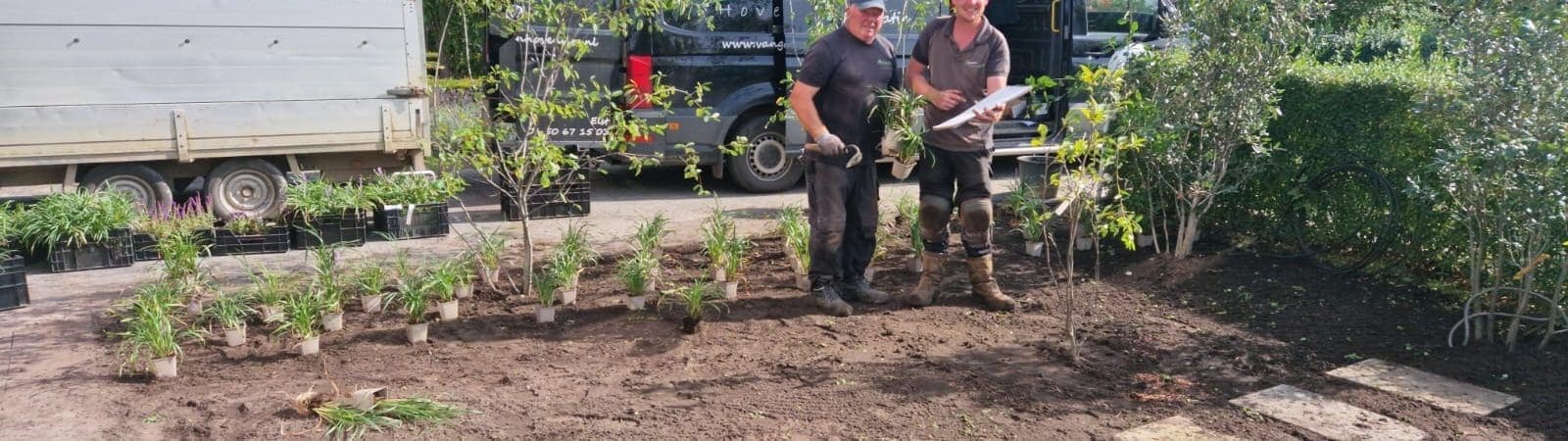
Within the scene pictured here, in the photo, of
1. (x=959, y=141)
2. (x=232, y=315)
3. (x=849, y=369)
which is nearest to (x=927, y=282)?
(x=959, y=141)

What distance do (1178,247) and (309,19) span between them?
5920 millimetres

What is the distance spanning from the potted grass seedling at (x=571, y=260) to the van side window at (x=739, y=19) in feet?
10.7

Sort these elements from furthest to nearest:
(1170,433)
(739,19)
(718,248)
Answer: (739,19), (718,248), (1170,433)

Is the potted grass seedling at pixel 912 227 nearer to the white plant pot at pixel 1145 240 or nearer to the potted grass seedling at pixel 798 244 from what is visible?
the potted grass seedling at pixel 798 244

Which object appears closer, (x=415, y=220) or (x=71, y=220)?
(x=71, y=220)

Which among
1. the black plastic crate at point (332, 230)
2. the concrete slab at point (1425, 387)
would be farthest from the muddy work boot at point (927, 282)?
the black plastic crate at point (332, 230)

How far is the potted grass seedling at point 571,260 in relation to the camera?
5.82 m

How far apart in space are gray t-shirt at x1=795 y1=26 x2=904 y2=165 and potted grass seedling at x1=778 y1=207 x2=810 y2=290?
71 centimetres

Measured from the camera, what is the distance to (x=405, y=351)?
5102mm

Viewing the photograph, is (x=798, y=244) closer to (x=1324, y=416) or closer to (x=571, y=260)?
(x=571, y=260)

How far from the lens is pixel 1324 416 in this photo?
4395 mm

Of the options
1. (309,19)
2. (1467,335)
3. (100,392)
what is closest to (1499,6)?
(1467,335)

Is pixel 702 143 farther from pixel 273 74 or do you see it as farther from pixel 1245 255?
pixel 1245 255

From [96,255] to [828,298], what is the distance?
4391mm
